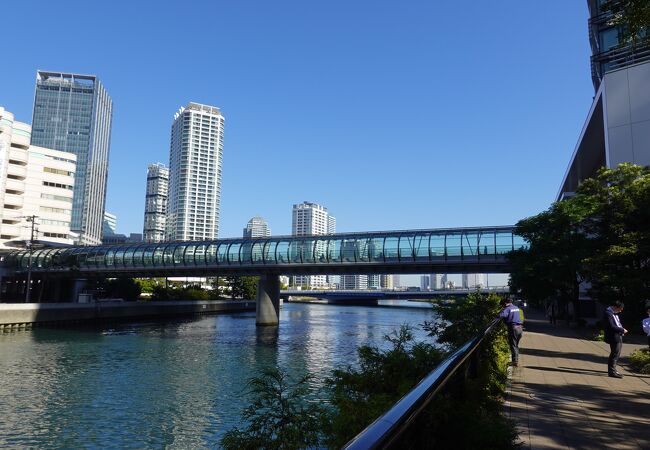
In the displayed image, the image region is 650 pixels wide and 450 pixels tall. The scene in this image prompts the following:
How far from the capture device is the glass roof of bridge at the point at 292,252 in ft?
161

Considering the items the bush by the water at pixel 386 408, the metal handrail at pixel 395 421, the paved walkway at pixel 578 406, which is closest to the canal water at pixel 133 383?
the bush by the water at pixel 386 408

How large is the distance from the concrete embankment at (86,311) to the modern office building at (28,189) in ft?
93.7

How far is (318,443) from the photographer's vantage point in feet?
24.3

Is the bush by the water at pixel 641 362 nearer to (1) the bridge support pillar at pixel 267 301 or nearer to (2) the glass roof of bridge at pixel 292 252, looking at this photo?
(2) the glass roof of bridge at pixel 292 252

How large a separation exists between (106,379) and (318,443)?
1975 cm

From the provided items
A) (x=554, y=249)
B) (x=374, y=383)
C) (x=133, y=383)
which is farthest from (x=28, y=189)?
(x=374, y=383)

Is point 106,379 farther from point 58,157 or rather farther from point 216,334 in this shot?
point 58,157

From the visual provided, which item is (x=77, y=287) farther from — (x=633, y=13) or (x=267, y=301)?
(x=633, y=13)

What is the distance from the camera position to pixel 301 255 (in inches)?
2218

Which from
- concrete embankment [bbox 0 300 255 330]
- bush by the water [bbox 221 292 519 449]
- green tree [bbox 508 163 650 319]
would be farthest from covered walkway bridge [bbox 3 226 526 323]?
bush by the water [bbox 221 292 519 449]

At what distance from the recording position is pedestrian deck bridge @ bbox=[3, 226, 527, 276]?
49.2 m

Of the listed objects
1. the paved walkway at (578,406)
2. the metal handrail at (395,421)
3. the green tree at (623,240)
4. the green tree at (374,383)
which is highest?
the green tree at (623,240)

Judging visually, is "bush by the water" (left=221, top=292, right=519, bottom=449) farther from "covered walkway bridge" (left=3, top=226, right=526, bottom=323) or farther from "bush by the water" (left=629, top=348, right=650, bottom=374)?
"covered walkway bridge" (left=3, top=226, right=526, bottom=323)

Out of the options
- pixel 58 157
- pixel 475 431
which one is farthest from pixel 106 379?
pixel 58 157
